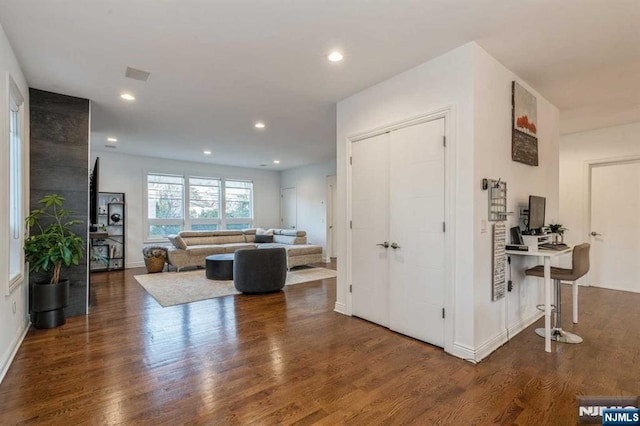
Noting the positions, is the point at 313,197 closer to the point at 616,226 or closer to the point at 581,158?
the point at 581,158

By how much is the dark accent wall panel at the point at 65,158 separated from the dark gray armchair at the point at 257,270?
1.94m

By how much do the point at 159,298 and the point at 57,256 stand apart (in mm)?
1578

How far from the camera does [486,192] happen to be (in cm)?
279

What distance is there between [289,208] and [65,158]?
257 inches

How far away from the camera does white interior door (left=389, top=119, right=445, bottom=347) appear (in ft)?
9.55

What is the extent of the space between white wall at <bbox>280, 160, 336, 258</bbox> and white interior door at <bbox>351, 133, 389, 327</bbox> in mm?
4671

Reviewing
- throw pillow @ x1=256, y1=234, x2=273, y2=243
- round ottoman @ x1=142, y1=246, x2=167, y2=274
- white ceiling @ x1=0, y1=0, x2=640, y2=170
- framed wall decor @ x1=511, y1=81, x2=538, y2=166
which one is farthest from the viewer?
throw pillow @ x1=256, y1=234, x2=273, y2=243

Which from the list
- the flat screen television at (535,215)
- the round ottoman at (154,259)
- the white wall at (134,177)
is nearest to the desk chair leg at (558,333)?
the flat screen television at (535,215)

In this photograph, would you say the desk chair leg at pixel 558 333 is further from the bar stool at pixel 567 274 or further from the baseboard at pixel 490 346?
the baseboard at pixel 490 346

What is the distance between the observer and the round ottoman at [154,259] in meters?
6.67

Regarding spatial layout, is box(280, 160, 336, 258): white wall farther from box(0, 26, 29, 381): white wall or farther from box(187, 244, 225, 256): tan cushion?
box(0, 26, 29, 381): white wall

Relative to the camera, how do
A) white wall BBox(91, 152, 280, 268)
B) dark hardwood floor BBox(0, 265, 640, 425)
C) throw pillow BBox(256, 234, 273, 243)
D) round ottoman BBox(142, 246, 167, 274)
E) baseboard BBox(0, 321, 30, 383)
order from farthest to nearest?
throw pillow BBox(256, 234, 273, 243) < white wall BBox(91, 152, 280, 268) < round ottoman BBox(142, 246, 167, 274) < baseboard BBox(0, 321, 30, 383) < dark hardwood floor BBox(0, 265, 640, 425)

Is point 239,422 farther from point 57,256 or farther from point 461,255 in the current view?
point 57,256

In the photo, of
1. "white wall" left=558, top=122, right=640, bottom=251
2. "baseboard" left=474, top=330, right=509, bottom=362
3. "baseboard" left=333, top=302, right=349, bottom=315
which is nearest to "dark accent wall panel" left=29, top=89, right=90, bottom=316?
"baseboard" left=333, top=302, right=349, bottom=315
